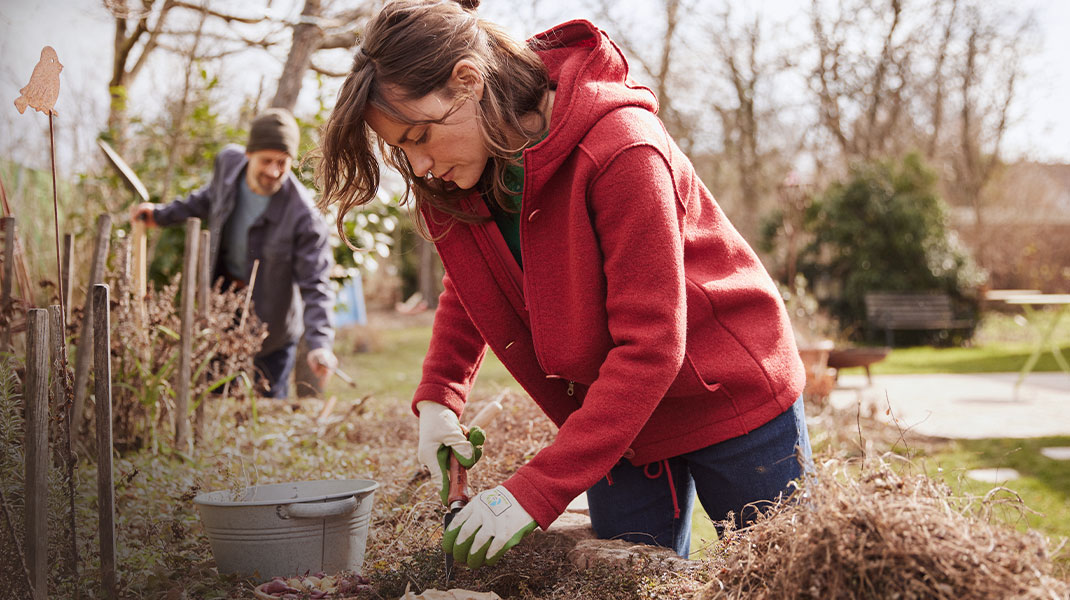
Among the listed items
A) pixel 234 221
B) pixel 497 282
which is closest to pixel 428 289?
pixel 234 221

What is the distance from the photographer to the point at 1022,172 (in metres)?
16.9

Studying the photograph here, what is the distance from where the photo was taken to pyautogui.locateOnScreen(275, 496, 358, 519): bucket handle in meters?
1.73

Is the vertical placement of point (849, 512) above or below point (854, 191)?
below

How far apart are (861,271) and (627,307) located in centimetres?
1238

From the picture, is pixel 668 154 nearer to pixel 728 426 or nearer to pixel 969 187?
pixel 728 426

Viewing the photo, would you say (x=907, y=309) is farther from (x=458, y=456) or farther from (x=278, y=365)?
(x=458, y=456)

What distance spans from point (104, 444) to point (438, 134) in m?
0.86

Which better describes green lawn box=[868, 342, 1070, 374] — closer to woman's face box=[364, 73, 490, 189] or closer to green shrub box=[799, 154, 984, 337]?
green shrub box=[799, 154, 984, 337]

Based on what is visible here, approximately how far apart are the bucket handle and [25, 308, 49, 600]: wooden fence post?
44cm

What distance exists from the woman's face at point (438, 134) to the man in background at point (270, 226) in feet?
7.53

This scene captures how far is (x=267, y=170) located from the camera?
3869 mm

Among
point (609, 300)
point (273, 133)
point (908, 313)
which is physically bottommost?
point (908, 313)

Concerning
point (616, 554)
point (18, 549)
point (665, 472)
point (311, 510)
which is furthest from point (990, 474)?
point (18, 549)

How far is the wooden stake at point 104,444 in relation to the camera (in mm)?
1581
